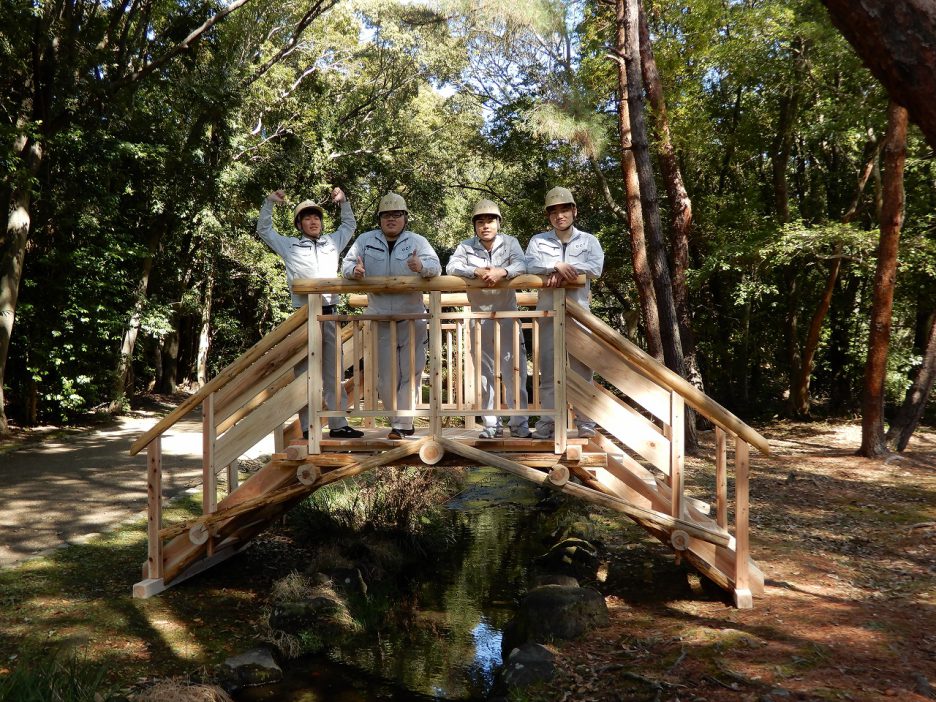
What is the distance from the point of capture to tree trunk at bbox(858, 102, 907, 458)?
38.2ft

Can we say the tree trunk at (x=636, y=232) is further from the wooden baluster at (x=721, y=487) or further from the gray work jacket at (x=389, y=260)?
the gray work jacket at (x=389, y=260)

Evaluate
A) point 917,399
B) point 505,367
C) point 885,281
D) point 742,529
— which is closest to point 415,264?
point 505,367

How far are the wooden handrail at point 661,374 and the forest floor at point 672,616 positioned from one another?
1.37 m

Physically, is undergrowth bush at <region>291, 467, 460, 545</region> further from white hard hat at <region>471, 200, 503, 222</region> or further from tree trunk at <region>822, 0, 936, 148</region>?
tree trunk at <region>822, 0, 936, 148</region>

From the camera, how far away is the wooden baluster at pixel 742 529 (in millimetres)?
5836

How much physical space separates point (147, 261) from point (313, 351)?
1315cm

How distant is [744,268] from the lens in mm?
17312

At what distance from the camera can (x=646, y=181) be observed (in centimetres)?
1254

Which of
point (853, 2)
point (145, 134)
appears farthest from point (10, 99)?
point (853, 2)

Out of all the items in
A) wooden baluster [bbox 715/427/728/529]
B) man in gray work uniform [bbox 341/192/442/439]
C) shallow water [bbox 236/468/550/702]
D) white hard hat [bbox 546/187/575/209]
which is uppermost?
white hard hat [bbox 546/187/575/209]

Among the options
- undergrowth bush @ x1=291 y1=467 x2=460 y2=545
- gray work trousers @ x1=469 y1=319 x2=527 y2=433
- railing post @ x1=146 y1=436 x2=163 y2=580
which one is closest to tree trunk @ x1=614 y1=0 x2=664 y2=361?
undergrowth bush @ x1=291 y1=467 x2=460 y2=545

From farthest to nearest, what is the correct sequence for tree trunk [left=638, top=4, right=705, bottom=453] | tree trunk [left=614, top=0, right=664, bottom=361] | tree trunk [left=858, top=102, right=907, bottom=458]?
tree trunk [left=638, top=4, right=705, bottom=453] → tree trunk [left=614, top=0, right=664, bottom=361] → tree trunk [left=858, top=102, right=907, bottom=458]

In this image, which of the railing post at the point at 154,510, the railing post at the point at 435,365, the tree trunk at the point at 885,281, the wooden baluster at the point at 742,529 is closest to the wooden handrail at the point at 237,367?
the railing post at the point at 154,510

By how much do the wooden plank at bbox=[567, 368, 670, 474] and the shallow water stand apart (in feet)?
6.39
